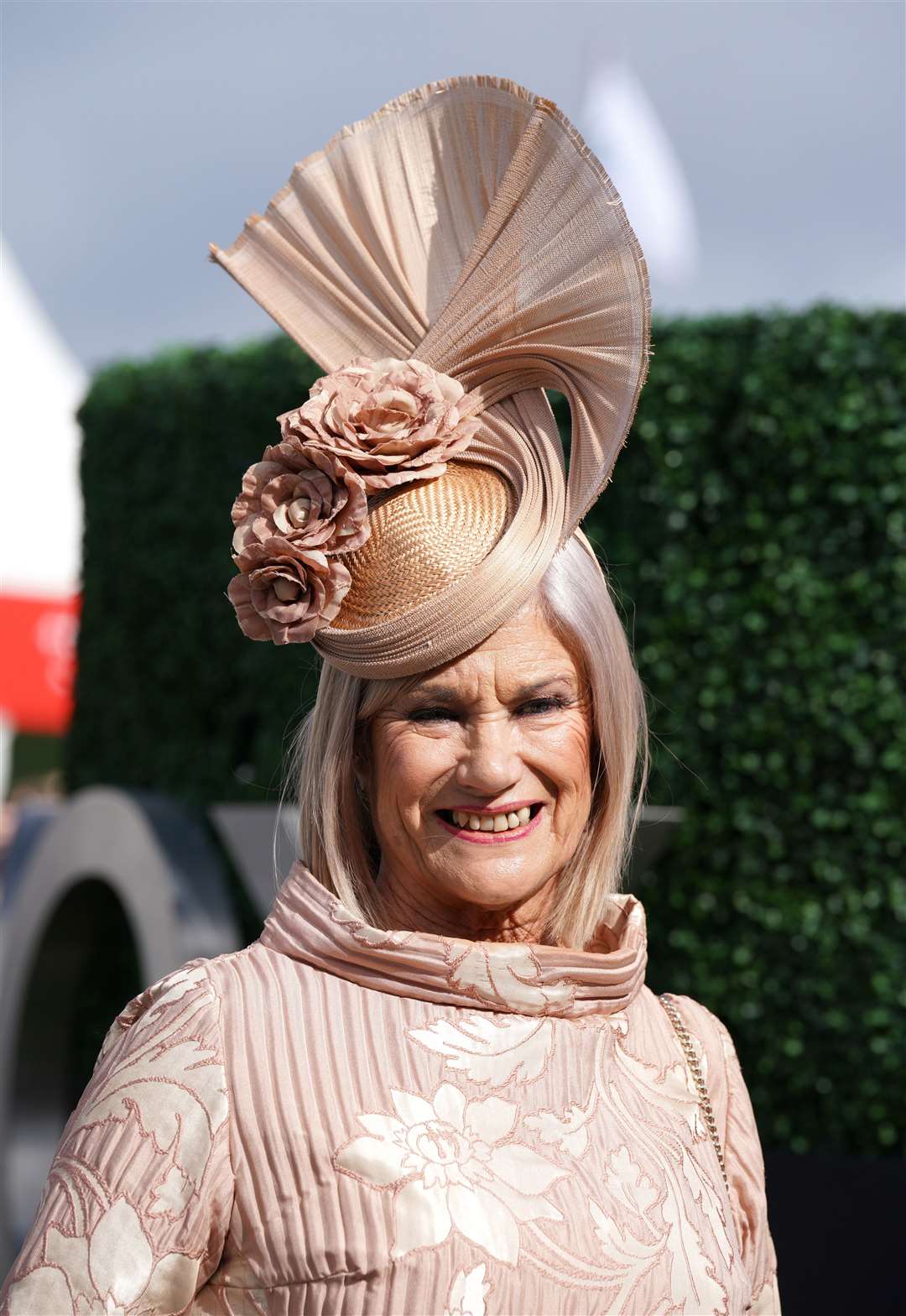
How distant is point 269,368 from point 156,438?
2.83ft

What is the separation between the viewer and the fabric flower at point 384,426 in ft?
6.40

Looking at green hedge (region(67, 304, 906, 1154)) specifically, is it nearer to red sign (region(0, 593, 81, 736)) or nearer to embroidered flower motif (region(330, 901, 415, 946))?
embroidered flower motif (region(330, 901, 415, 946))

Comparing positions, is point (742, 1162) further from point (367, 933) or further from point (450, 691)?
point (450, 691)

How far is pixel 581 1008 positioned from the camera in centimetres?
194

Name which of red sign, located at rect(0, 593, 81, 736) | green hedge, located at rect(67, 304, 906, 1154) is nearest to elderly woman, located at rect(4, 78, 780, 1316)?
green hedge, located at rect(67, 304, 906, 1154)

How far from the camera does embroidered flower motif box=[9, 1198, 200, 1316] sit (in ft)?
5.41

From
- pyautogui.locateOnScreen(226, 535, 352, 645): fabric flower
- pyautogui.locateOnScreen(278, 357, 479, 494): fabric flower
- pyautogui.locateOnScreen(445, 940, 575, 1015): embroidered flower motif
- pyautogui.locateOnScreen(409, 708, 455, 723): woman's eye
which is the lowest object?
pyautogui.locateOnScreen(445, 940, 575, 1015): embroidered flower motif

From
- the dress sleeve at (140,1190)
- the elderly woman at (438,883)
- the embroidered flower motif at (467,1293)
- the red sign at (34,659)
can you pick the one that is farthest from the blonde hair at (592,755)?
the red sign at (34,659)

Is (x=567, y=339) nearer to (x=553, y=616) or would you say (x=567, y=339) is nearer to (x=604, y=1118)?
(x=553, y=616)

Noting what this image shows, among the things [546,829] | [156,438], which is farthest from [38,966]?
[546,829]

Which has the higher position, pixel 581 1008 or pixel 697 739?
pixel 697 739

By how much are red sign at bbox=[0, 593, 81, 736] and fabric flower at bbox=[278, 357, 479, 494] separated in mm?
15369

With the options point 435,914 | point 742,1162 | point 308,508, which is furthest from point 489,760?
point 742,1162

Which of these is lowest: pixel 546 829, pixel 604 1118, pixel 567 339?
pixel 604 1118
